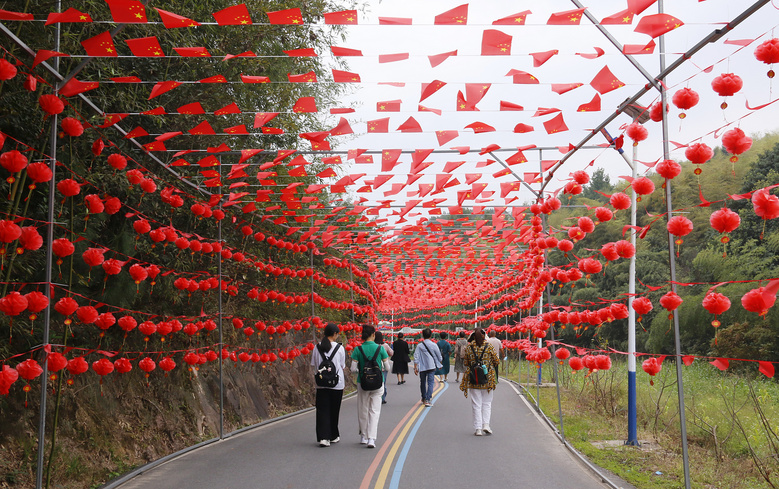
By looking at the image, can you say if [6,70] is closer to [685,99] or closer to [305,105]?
[305,105]

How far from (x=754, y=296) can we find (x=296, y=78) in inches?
185

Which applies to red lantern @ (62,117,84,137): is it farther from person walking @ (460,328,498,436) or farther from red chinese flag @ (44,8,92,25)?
person walking @ (460,328,498,436)

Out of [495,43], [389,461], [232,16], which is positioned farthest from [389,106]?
[389,461]

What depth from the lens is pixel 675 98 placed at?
16.1ft

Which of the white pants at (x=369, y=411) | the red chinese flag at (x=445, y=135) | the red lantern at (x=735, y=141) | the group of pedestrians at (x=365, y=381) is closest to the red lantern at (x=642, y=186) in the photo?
the red lantern at (x=735, y=141)

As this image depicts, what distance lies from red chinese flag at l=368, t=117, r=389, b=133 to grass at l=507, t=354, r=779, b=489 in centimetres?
464

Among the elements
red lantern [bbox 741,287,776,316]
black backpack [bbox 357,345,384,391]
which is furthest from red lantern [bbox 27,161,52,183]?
red lantern [bbox 741,287,776,316]

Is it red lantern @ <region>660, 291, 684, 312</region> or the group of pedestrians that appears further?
the group of pedestrians

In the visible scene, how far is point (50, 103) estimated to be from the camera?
5.61m

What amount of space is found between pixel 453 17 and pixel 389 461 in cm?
543

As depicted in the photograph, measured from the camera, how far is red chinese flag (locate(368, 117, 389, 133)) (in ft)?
24.6

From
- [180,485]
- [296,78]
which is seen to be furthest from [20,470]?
[296,78]

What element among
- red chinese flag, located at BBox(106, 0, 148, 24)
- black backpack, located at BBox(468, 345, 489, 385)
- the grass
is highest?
red chinese flag, located at BBox(106, 0, 148, 24)

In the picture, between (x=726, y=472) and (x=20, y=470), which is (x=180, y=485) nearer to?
(x=20, y=470)
